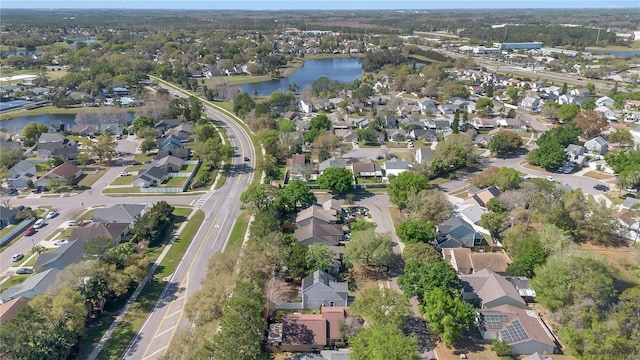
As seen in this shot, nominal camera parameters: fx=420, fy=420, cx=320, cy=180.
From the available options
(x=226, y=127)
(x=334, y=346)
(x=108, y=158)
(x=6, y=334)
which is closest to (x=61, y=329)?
(x=6, y=334)

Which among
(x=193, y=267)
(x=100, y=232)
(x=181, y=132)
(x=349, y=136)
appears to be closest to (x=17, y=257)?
(x=100, y=232)

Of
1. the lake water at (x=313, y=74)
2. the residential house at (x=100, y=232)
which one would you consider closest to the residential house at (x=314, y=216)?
the residential house at (x=100, y=232)

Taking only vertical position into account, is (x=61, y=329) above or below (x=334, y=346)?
above

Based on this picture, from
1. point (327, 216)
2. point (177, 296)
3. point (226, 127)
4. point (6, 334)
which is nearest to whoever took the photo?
point (6, 334)

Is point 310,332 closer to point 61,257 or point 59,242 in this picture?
point 61,257

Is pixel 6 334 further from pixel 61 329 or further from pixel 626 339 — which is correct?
pixel 626 339

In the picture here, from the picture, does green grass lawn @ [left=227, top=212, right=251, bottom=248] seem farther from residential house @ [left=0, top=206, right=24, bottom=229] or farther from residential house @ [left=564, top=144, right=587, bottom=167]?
residential house @ [left=564, top=144, right=587, bottom=167]
